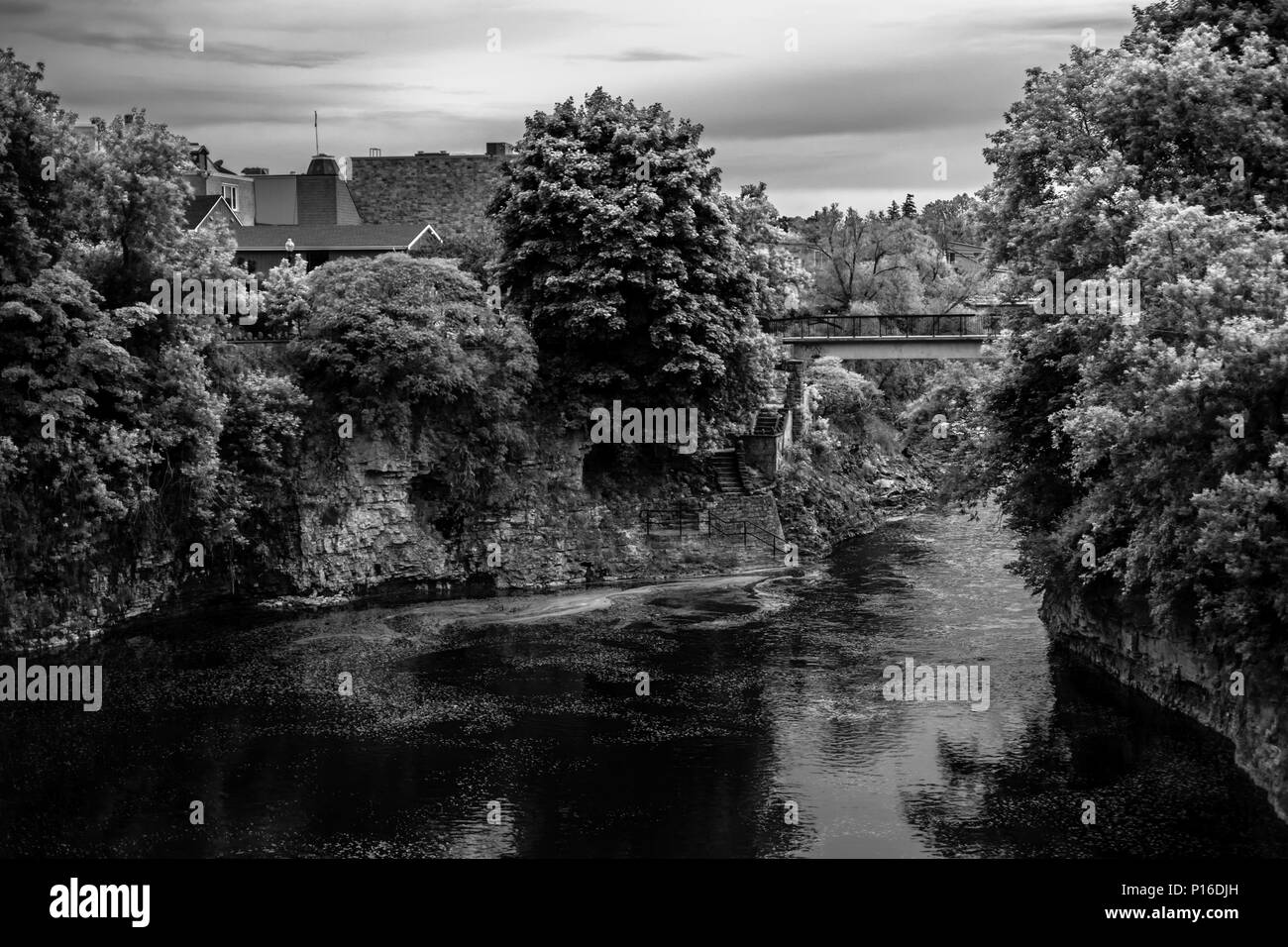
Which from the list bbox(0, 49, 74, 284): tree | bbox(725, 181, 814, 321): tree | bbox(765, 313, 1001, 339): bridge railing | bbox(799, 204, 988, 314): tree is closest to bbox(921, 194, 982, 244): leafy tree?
bbox(799, 204, 988, 314): tree

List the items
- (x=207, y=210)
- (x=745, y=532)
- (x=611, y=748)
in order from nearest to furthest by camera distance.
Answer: (x=611, y=748), (x=745, y=532), (x=207, y=210)

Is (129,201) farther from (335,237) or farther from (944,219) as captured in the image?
(944,219)

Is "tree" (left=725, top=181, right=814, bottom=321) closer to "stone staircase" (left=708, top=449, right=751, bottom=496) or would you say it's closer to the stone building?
"stone staircase" (left=708, top=449, right=751, bottom=496)

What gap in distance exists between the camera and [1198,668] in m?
36.0

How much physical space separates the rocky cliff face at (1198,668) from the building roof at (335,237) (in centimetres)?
4051

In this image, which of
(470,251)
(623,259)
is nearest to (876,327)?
(470,251)

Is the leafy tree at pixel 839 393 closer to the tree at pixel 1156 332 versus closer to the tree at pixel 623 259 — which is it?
the tree at pixel 623 259

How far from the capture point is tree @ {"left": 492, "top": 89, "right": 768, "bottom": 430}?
53781 mm

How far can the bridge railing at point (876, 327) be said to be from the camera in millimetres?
66062

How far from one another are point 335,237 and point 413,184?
50.1 feet

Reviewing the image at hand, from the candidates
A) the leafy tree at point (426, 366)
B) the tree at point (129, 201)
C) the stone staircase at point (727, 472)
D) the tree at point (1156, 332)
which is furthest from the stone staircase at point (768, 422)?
the tree at point (129, 201)

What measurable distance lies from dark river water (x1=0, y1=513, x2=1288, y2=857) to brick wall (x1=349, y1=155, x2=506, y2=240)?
4521 cm
